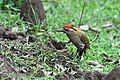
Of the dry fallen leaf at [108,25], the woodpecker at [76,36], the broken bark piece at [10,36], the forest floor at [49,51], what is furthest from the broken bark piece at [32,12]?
the dry fallen leaf at [108,25]

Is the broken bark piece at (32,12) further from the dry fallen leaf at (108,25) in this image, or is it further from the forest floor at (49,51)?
the dry fallen leaf at (108,25)

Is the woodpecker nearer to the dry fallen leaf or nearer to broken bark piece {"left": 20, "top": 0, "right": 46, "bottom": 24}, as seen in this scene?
broken bark piece {"left": 20, "top": 0, "right": 46, "bottom": 24}

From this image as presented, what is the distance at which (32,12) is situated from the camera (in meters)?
7.21

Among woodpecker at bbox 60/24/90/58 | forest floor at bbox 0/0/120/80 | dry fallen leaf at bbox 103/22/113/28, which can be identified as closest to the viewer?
forest floor at bbox 0/0/120/80

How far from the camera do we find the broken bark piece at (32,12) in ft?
23.6

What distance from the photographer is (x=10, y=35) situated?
6297 millimetres

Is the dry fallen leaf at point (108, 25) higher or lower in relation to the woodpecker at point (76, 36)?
lower

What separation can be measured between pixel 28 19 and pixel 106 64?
1551 mm

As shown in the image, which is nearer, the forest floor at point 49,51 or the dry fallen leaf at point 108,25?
the forest floor at point 49,51

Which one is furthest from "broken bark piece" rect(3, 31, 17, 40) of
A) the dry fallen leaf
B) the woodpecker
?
the dry fallen leaf

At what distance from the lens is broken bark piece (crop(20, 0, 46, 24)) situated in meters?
7.20

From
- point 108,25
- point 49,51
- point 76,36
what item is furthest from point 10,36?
point 108,25

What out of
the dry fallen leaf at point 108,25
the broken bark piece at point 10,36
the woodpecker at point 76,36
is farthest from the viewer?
the dry fallen leaf at point 108,25

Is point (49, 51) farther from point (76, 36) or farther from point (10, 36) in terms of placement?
point (10, 36)
